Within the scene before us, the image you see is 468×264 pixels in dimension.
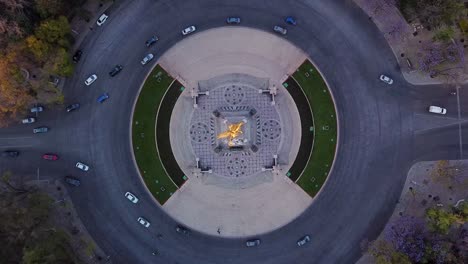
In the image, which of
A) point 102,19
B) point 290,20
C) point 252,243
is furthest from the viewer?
point 102,19

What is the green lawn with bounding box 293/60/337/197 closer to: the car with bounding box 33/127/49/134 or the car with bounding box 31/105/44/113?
the car with bounding box 33/127/49/134

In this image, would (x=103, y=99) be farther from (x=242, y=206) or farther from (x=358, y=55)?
(x=358, y=55)

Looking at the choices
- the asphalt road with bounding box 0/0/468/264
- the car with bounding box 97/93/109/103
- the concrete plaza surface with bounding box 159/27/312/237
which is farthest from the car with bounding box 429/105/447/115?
the car with bounding box 97/93/109/103

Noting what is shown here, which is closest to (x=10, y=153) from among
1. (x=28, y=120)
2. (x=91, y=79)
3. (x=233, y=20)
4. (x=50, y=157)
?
(x=28, y=120)

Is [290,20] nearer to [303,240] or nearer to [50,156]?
[303,240]

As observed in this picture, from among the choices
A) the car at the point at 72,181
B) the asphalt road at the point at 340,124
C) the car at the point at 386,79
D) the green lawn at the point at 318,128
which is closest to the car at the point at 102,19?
the asphalt road at the point at 340,124

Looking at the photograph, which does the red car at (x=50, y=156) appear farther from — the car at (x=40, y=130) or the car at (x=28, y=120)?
the car at (x=28, y=120)
